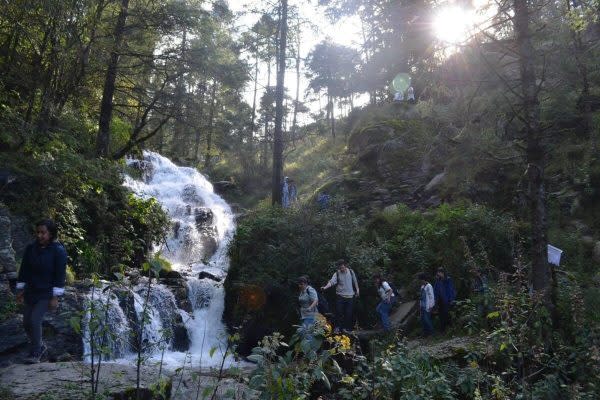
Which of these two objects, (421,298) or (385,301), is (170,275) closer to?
(385,301)

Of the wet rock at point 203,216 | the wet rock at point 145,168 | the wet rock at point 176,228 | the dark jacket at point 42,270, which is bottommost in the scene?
the dark jacket at point 42,270

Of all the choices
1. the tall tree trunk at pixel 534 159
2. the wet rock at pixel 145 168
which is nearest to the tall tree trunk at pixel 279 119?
the wet rock at pixel 145 168

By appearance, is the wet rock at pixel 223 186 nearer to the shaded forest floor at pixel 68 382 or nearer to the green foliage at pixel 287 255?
the green foliage at pixel 287 255

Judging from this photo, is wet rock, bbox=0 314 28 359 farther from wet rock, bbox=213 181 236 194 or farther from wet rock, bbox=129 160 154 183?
wet rock, bbox=213 181 236 194

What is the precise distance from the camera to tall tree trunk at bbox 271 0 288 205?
1842 centimetres

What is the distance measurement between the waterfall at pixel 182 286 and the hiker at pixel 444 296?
4849 mm

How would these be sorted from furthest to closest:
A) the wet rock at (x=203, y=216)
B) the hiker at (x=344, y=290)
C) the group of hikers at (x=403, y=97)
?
the group of hikers at (x=403, y=97) → the wet rock at (x=203, y=216) → the hiker at (x=344, y=290)

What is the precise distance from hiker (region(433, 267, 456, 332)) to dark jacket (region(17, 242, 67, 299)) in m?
7.71

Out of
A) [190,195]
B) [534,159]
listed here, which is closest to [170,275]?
[190,195]

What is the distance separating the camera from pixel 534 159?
7.08 metres

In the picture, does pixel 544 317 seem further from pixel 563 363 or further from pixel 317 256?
pixel 317 256

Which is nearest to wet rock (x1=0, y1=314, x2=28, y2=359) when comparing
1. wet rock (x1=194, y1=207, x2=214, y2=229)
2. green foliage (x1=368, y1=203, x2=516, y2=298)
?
green foliage (x1=368, y1=203, x2=516, y2=298)

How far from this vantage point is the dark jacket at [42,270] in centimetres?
599

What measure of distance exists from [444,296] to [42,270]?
8.00m
